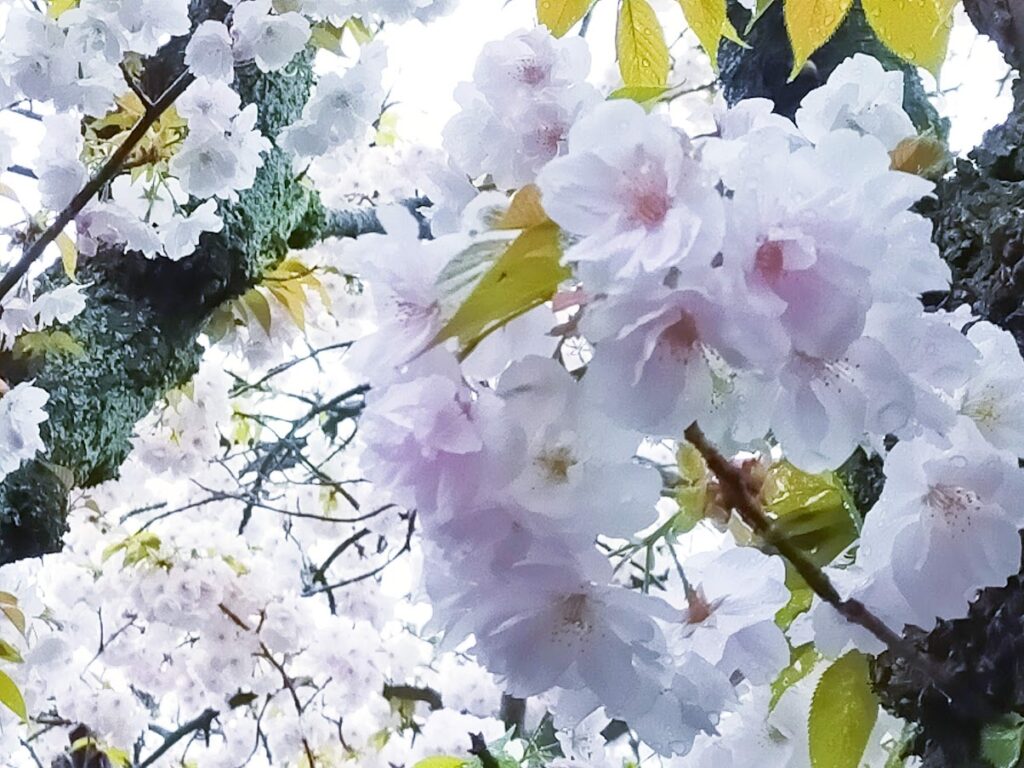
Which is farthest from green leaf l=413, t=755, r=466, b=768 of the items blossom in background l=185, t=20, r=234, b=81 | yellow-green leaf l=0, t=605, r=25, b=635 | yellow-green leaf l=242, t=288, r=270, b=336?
yellow-green leaf l=242, t=288, r=270, b=336

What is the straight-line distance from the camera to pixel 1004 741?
0.43 meters

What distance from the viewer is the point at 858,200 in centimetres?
28

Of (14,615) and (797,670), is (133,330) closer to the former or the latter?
(14,615)

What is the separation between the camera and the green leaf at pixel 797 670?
52 cm

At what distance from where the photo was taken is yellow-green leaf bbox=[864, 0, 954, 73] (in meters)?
0.47

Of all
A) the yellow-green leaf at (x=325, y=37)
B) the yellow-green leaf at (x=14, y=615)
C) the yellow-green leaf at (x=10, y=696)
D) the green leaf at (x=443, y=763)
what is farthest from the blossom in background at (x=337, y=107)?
the green leaf at (x=443, y=763)

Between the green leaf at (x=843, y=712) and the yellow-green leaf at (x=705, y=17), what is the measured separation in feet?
1.04

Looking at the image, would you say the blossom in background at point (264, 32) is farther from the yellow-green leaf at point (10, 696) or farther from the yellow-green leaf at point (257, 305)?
the yellow-green leaf at point (10, 696)

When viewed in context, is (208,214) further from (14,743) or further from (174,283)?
(14,743)

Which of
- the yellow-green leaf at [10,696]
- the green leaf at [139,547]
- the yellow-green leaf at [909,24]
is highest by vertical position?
the green leaf at [139,547]

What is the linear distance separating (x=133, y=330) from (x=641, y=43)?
3.31ft

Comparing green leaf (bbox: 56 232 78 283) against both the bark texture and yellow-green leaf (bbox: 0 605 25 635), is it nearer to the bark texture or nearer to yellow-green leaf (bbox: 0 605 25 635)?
yellow-green leaf (bbox: 0 605 25 635)

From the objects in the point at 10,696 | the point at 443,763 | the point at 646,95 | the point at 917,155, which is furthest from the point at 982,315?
the point at 10,696

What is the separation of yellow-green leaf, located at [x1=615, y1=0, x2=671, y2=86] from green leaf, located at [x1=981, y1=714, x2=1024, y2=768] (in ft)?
1.21
